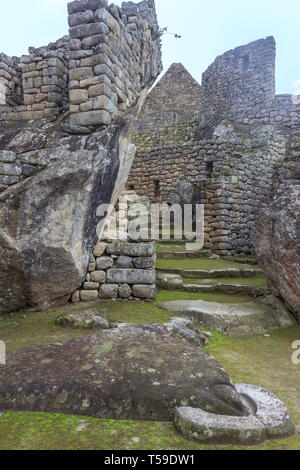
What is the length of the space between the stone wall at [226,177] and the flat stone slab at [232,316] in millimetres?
5170

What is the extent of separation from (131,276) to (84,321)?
4.76 feet

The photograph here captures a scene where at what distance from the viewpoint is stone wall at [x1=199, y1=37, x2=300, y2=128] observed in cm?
1616

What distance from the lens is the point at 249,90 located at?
1712cm

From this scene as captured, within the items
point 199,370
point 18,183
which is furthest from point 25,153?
point 199,370

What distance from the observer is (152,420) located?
2191 mm

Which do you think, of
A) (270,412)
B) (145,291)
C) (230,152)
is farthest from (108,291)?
(230,152)

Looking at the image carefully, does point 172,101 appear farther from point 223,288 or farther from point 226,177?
point 223,288

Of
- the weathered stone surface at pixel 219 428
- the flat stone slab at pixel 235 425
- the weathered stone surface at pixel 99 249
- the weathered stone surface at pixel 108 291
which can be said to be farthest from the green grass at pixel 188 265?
the weathered stone surface at pixel 219 428

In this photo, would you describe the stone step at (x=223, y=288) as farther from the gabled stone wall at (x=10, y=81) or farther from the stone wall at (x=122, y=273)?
the gabled stone wall at (x=10, y=81)

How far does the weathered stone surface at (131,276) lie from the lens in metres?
5.14

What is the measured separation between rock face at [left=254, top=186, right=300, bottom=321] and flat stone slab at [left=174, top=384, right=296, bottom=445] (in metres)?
2.40

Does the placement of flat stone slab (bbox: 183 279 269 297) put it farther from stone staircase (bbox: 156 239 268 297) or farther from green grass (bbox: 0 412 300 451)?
green grass (bbox: 0 412 300 451)

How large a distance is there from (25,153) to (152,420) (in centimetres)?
424
